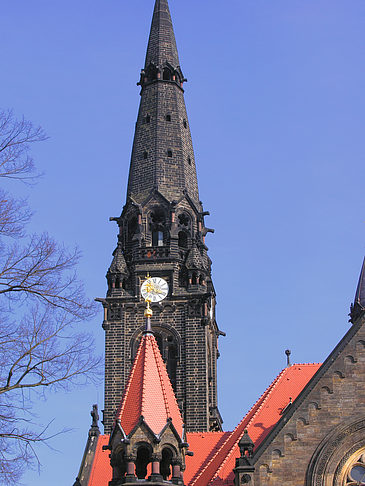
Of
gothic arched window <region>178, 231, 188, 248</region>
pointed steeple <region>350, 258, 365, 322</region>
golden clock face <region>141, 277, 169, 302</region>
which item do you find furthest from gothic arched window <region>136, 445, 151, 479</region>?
pointed steeple <region>350, 258, 365, 322</region>

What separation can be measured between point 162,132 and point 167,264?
27.0 feet

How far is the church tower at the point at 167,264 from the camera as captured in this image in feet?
160

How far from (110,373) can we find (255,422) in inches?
406

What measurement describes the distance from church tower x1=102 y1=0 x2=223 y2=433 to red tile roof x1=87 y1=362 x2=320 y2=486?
3.78 meters

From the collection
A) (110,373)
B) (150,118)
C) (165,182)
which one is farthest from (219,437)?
(150,118)

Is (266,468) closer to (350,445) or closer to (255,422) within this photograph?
(350,445)

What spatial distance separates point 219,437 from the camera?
43.5 m

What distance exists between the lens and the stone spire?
54156 mm

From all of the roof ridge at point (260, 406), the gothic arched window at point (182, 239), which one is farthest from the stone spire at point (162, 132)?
the roof ridge at point (260, 406)

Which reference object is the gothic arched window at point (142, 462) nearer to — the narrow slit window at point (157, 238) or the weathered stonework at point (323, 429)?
the weathered stonework at point (323, 429)

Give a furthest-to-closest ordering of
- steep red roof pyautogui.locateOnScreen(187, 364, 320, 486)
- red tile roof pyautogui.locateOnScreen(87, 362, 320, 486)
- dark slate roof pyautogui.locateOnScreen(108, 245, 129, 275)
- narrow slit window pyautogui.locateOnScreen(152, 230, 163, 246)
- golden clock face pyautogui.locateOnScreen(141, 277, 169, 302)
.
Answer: narrow slit window pyautogui.locateOnScreen(152, 230, 163, 246) < dark slate roof pyautogui.locateOnScreen(108, 245, 129, 275) < golden clock face pyautogui.locateOnScreen(141, 277, 169, 302) < red tile roof pyautogui.locateOnScreen(87, 362, 320, 486) < steep red roof pyautogui.locateOnScreen(187, 364, 320, 486)

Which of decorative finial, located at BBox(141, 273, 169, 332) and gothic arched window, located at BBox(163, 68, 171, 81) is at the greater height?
gothic arched window, located at BBox(163, 68, 171, 81)

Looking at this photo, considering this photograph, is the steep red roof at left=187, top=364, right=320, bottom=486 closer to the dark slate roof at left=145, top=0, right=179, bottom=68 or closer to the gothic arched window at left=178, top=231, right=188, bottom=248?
the gothic arched window at left=178, top=231, right=188, bottom=248

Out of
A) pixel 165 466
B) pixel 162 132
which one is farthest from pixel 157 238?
pixel 165 466
